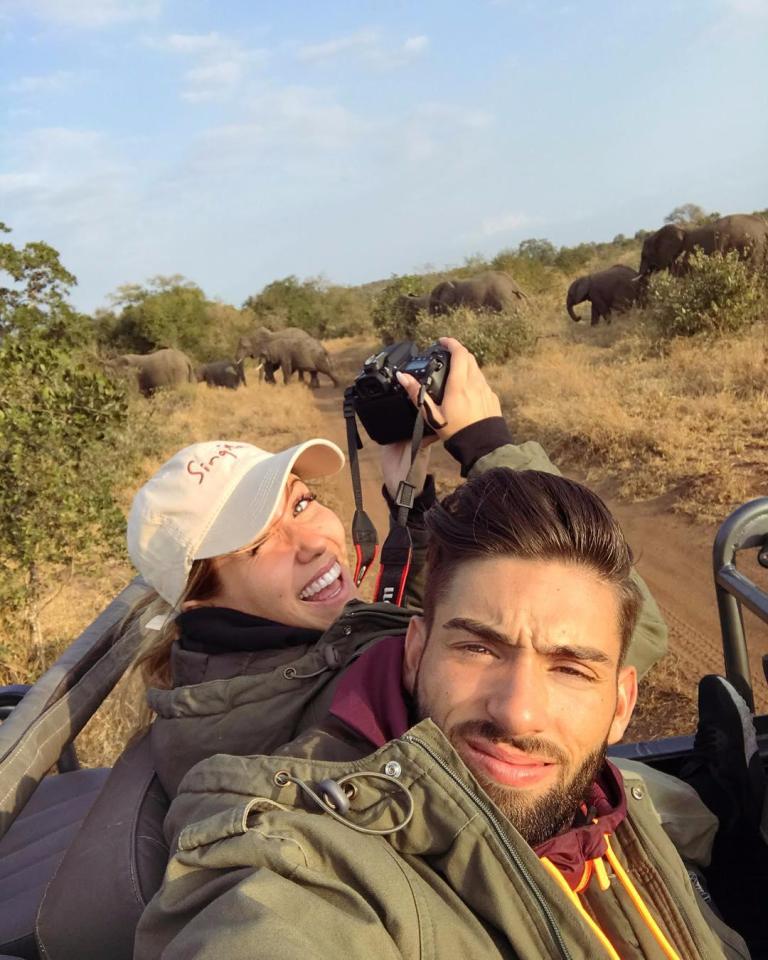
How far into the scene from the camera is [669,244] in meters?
15.9

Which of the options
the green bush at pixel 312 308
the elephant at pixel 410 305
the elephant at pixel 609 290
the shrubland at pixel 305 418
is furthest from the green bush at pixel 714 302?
the green bush at pixel 312 308

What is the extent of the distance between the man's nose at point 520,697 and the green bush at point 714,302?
8921 mm

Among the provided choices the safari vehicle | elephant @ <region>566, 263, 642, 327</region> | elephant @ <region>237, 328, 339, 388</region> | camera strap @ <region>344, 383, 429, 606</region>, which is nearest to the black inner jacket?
the safari vehicle

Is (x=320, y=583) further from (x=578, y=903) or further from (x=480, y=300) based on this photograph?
(x=480, y=300)

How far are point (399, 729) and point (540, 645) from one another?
22cm

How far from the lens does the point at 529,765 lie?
1.09 meters

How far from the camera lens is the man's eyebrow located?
115 cm

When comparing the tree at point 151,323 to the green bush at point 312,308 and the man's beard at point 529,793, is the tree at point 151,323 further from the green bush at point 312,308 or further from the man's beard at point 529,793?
the man's beard at point 529,793

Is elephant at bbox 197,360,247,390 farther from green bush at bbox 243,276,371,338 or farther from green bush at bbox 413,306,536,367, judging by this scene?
green bush at bbox 413,306,536,367

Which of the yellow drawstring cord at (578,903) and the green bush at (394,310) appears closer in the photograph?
the yellow drawstring cord at (578,903)

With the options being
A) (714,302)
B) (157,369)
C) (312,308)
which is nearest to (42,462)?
(714,302)

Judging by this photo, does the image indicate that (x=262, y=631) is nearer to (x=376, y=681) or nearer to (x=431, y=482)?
(x=376, y=681)

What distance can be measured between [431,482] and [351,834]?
131 centimetres

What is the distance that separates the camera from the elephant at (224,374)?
67.1 ft
